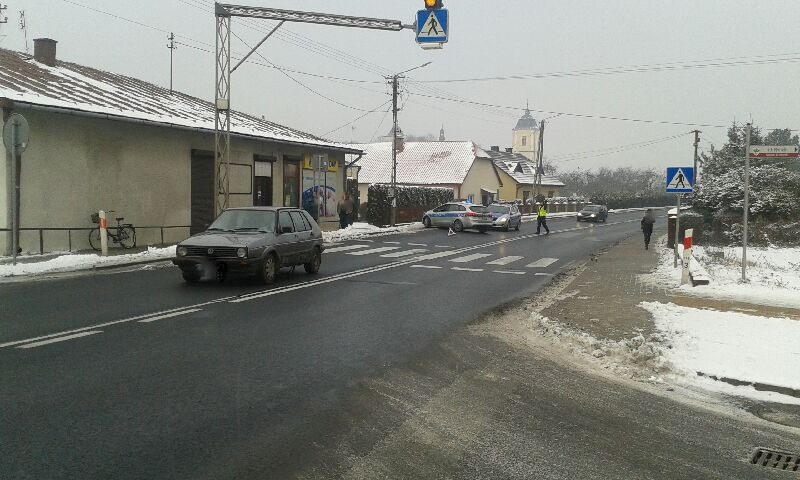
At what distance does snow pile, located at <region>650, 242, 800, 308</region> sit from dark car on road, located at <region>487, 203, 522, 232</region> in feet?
52.5

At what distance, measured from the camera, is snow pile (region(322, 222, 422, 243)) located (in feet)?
93.4

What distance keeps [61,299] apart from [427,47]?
956cm

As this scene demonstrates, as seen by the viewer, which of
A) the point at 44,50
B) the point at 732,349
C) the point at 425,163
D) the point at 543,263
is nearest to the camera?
the point at 732,349

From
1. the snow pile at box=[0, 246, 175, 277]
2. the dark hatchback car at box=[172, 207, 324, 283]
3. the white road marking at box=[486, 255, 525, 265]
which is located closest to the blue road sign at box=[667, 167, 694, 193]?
the white road marking at box=[486, 255, 525, 265]

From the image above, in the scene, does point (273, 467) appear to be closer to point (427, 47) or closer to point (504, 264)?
point (427, 47)

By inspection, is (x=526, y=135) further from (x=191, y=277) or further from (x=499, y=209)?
(x=191, y=277)

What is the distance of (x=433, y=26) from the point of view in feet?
48.8

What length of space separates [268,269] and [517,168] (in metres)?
69.7

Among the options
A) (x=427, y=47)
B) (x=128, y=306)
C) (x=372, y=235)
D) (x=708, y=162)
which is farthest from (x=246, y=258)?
(x=708, y=162)

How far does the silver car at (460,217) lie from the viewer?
3575 centimetres

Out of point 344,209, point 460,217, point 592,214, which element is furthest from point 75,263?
point 592,214

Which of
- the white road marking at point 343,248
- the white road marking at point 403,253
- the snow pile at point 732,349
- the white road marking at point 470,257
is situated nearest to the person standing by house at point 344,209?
the white road marking at point 343,248

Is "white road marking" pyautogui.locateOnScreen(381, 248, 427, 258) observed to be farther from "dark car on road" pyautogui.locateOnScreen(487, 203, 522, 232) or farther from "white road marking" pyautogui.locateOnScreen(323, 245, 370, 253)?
"dark car on road" pyautogui.locateOnScreen(487, 203, 522, 232)

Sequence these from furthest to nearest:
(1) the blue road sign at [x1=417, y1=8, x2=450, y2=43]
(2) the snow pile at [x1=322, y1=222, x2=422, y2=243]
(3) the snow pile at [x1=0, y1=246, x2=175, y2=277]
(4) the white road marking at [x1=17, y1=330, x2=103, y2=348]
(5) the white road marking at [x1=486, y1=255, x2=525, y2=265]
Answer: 1. (2) the snow pile at [x1=322, y1=222, x2=422, y2=243]
2. (5) the white road marking at [x1=486, y1=255, x2=525, y2=265]
3. (1) the blue road sign at [x1=417, y1=8, x2=450, y2=43]
4. (3) the snow pile at [x1=0, y1=246, x2=175, y2=277]
5. (4) the white road marking at [x1=17, y1=330, x2=103, y2=348]
